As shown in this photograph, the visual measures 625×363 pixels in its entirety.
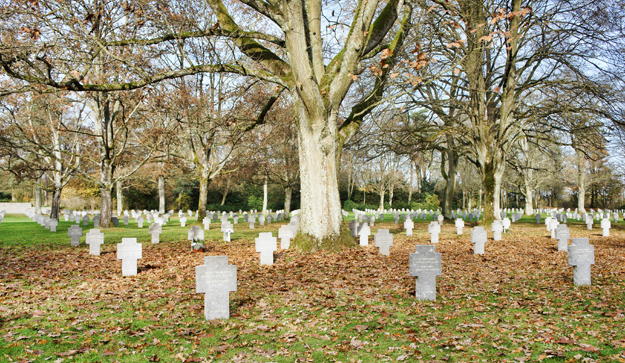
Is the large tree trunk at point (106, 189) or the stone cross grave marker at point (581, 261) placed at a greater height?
the large tree trunk at point (106, 189)

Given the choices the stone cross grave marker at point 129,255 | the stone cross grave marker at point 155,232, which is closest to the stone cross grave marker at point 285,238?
the stone cross grave marker at point 129,255

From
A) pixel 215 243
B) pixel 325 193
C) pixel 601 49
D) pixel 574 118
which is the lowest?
pixel 215 243

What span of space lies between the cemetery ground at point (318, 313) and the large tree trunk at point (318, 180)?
68 centimetres

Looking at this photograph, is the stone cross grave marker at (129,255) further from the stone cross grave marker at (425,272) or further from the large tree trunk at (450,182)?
the large tree trunk at (450,182)

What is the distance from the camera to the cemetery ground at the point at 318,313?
434 centimetres

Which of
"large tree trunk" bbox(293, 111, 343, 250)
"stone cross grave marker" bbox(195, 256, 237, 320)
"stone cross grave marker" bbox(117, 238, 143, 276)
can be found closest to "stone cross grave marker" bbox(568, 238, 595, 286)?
"large tree trunk" bbox(293, 111, 343, 250)

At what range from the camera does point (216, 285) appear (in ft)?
18.3

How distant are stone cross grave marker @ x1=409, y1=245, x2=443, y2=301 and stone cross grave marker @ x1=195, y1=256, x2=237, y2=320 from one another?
287 cm

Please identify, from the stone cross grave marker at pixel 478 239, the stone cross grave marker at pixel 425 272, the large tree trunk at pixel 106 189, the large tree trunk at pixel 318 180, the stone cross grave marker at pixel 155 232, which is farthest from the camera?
the large tree trunk at pixel 106 189

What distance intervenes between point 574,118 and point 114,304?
54.4 feet

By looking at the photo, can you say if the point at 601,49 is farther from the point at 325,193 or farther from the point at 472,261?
the point at 325,193

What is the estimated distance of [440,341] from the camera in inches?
181

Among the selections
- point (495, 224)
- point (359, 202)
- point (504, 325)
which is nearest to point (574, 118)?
point (495, 224)

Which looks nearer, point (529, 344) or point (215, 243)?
point (529, 344)
